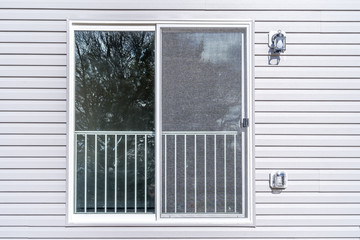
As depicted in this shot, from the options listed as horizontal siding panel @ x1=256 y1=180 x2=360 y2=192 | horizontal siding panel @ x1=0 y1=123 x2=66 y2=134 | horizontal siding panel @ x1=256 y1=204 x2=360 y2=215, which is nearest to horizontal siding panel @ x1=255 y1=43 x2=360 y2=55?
horizontal siding panel @ x1=256 y1=180 x2=360 y2=192

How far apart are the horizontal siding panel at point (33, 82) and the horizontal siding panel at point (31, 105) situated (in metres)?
0.12

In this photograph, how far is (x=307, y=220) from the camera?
307cm

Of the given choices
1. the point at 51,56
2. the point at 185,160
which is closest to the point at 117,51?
the point at 51,56

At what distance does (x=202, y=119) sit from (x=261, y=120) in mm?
455

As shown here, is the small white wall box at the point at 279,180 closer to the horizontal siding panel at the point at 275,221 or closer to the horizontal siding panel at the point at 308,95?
the horizontal siding panel at the point at 275,221

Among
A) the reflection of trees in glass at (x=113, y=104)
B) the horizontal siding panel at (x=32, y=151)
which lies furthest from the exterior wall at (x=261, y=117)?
the reflection of trees in glass at (x=113, y=104)

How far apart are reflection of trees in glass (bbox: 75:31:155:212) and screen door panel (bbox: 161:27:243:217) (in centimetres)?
15

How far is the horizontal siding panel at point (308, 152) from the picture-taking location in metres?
3.05

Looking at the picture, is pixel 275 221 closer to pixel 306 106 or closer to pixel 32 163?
pixel 306 106

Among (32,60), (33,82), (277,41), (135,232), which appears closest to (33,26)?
(32,60)

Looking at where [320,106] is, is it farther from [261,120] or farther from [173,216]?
[173,216]

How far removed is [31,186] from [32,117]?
0.53 m
